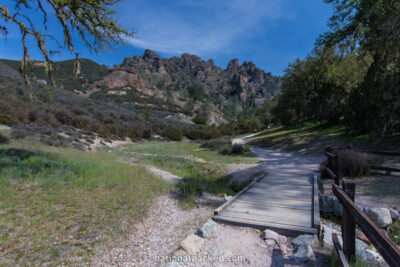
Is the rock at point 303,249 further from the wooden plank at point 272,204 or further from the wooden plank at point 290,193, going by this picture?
the wooden plank at point 290,193

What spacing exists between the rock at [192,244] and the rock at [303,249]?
1.56 meters

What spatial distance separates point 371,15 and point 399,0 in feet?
4.21

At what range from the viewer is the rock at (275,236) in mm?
3735

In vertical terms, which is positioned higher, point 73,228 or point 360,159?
point 360,159

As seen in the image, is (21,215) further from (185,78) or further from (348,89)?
(185,78)

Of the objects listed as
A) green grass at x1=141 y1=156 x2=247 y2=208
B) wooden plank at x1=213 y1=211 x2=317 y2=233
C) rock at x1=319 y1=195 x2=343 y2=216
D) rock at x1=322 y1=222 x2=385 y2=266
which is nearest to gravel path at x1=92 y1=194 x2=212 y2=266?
green grass at x1=141 y1=156 x2=247 y2=208

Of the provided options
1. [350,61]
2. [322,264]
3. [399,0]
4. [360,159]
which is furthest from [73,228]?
[350,61]

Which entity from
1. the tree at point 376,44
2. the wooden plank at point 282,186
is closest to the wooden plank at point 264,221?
the wooden plank at point 282,186

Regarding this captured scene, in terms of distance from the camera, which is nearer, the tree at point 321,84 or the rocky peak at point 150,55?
the tree at point 321,84

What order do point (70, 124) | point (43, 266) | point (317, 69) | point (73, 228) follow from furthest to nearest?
point (70, 124), point (317, 69), point (73, 228), point (43, 266)

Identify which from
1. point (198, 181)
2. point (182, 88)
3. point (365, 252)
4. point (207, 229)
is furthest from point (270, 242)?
point (182, 88)

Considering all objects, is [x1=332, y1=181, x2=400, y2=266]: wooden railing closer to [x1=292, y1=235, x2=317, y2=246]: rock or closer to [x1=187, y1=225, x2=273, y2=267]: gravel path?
[x1=292, y1=235, x2=317, y2=246]: rock

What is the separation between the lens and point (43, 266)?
2.99 meters

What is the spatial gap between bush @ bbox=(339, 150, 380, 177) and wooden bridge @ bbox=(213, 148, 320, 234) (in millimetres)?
1814
